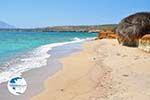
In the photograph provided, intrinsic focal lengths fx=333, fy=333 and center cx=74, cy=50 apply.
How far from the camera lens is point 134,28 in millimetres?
20188

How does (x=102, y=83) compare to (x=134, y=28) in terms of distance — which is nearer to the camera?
(x=102, y=83)

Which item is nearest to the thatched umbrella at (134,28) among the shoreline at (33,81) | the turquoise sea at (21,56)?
the turquoise sea at (21,56)

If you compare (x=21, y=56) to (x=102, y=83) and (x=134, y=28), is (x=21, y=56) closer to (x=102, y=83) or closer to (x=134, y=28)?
(x=134, y=28)

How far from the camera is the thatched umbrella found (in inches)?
788

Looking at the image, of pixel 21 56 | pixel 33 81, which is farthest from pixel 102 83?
pixel 21 56

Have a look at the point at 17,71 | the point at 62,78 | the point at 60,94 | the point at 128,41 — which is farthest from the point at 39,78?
the point at 128,41

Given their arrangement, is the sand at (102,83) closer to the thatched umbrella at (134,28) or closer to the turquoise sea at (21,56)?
the turquoise sea at (21,56)

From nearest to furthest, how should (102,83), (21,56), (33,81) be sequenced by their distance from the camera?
(102,83)
(33,81)
(21,56)

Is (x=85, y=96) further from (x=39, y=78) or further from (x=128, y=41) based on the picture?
(x=128, y=41)

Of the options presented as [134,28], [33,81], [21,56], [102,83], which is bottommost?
[21,56]

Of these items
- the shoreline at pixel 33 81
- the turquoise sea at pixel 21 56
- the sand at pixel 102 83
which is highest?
the sand at pixel 102 83

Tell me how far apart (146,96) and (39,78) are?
411 cm

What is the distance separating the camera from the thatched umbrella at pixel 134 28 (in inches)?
788

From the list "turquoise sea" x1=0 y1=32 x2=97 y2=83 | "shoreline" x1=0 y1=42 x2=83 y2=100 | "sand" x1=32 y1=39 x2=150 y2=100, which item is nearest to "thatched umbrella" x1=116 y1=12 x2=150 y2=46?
"turquoise sea" x1=0 y1=32 x2=97 y2=83
